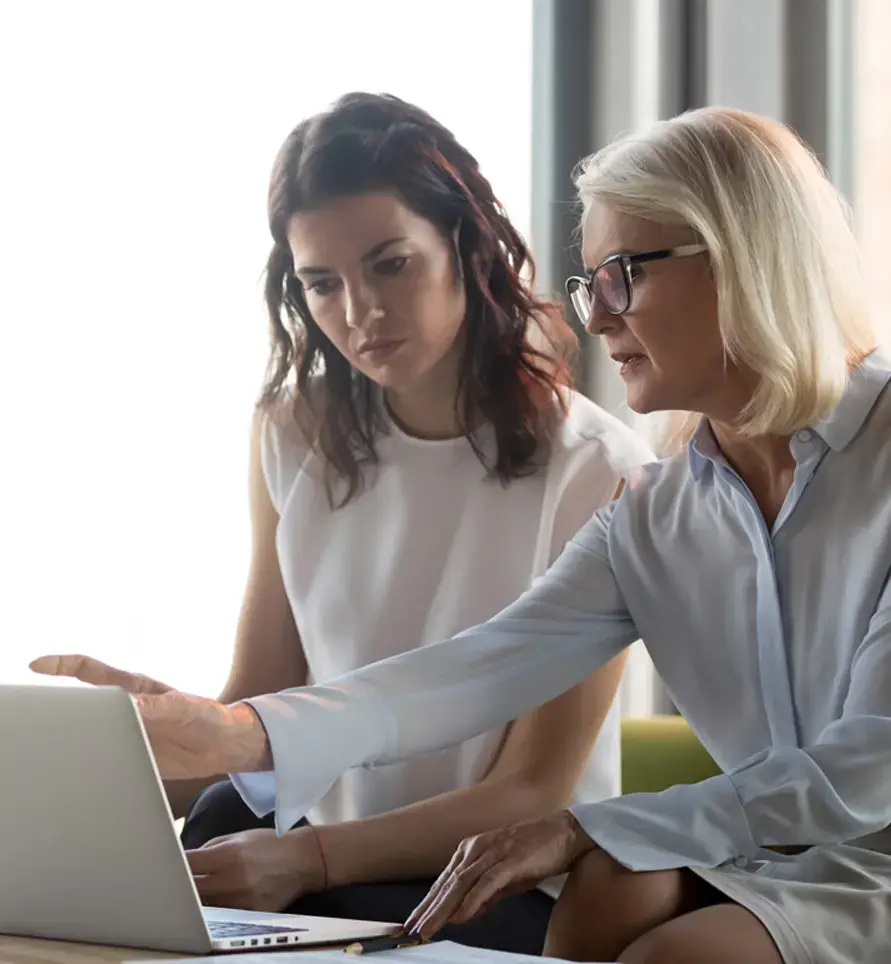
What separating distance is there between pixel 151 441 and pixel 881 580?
1659 millimetres

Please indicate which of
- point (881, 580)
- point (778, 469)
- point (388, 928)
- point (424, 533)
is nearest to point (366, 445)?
point (424, 533)

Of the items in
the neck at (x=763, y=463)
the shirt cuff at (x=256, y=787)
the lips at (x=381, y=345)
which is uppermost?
the lips at (x=381, y=345)

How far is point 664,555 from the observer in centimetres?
157

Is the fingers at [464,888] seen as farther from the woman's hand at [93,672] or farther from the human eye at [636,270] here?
the human eye at [636,270]

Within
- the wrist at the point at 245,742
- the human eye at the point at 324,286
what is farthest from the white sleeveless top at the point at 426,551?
the wrist at the point at 245,742

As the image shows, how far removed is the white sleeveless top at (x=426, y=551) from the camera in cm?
183

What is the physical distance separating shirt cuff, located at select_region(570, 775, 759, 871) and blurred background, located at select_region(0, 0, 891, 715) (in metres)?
1.57

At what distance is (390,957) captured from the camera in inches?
41.1

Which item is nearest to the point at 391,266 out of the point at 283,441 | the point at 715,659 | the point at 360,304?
the point at 360,304

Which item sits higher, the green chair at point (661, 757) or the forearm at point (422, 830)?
the forearm at point (422, 830)

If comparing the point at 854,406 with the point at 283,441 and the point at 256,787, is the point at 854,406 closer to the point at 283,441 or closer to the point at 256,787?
the point at 256,787

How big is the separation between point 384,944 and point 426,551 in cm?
86

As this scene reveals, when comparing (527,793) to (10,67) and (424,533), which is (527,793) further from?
(10,67)

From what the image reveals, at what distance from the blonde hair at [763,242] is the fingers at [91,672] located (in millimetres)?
635
